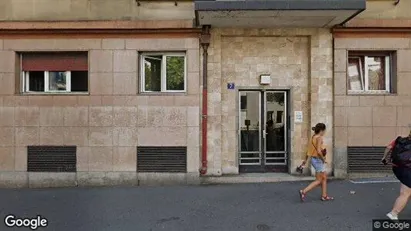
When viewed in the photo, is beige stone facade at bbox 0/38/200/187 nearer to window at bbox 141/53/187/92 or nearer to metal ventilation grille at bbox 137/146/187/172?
metal ventilation grille at bbox 137/146/187/172

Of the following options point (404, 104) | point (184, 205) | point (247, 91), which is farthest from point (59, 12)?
point (404, 104)

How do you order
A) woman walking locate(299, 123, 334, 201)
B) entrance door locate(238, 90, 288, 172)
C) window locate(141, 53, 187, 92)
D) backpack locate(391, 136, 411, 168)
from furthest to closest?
entrance door locate(238, 90, 288, 172) → window locate(141, 53, 187, 92) → woman walking locate(299, 123, 334, 201) → backpack locate(391, 136, 411, 168)

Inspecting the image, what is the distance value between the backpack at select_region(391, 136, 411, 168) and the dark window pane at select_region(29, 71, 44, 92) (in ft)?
27.3

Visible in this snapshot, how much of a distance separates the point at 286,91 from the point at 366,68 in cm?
218

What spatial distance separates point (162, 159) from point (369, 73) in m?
5.91

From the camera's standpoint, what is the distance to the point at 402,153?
526cm

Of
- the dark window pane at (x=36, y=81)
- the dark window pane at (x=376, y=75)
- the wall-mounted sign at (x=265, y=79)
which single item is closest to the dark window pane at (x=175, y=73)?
the wall-mounted sign at (x=265, y=79)

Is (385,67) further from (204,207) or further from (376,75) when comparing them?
(204,207)

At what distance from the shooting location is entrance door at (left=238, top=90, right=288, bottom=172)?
9.29m

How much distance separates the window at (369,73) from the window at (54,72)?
7047mm

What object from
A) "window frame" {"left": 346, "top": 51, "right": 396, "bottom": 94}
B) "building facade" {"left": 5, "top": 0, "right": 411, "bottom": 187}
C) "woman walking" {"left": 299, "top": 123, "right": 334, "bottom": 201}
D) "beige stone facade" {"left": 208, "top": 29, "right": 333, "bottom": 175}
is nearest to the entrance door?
"beige stone facade" {"left": 208, "top": 29, "right": 333, "bottom": 175}

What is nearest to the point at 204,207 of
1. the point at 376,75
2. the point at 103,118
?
the point at 103,118

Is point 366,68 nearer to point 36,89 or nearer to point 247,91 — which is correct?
point 247,91

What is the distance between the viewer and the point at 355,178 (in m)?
8.70
